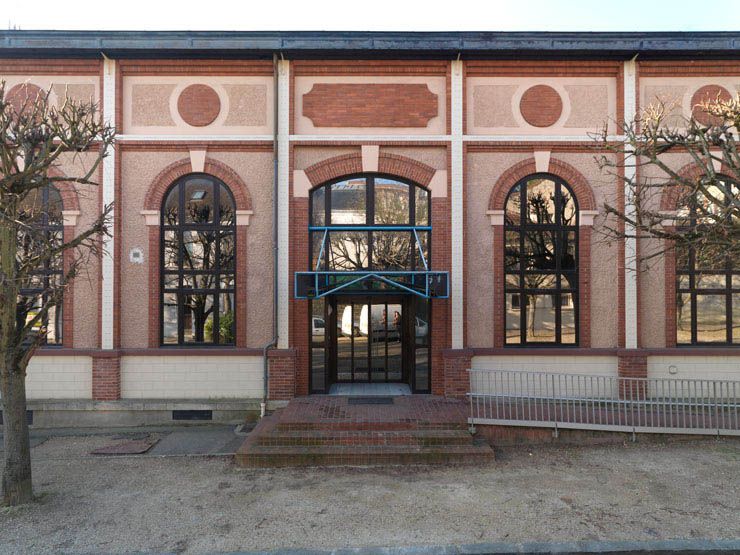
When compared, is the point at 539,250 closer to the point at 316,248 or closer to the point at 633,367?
the point at 633,367

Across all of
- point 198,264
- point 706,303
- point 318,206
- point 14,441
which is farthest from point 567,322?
point 14,441

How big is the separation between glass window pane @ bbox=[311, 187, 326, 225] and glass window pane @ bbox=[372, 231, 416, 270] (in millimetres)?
1223

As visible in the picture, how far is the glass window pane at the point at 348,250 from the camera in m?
10.1

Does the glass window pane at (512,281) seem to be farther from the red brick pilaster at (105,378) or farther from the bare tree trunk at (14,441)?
the bare tree trunk at (14,441)

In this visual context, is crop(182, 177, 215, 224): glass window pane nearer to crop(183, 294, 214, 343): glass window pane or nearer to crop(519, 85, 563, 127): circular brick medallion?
crop(183, 294, 214, 343): glass window pane

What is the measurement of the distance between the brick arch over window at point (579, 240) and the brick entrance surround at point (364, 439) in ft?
8.16

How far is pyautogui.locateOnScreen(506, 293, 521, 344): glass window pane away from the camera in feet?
32.9

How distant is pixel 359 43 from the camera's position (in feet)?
31.6

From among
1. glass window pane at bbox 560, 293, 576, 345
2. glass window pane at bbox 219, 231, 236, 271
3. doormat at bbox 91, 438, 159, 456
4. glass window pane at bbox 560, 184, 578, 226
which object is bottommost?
doormat at bbox 91, 438, 159, 456

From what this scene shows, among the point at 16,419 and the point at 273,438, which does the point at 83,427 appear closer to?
the point at 16,419

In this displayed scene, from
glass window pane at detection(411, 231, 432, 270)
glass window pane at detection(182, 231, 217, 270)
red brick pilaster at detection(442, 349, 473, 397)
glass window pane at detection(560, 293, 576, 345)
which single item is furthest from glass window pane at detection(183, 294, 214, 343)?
glass window pane at detection(560, 293, 576, 345)

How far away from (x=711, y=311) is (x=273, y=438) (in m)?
9.71

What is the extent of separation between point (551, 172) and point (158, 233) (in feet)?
28.5

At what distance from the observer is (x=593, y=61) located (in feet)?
32.4
